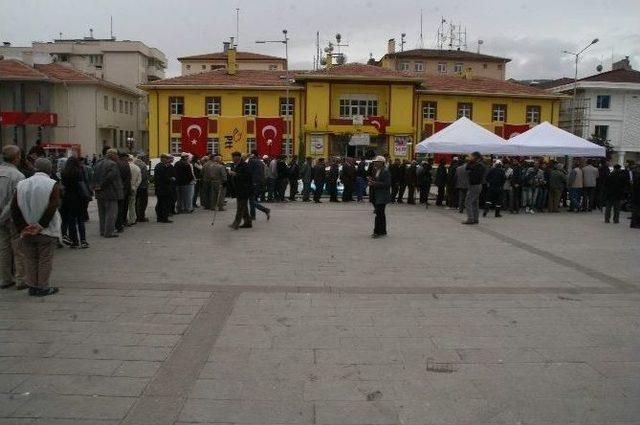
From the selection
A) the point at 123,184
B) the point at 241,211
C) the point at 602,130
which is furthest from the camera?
the point at 602,130

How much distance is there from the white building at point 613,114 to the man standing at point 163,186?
53.1 meters

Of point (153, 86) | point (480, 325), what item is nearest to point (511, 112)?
point (153, 86)

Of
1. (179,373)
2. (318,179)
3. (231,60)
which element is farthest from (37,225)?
(231,60)

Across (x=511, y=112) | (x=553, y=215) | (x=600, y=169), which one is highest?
(x=511, y=112)

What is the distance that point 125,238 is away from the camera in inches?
495

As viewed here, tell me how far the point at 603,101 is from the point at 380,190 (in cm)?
5502

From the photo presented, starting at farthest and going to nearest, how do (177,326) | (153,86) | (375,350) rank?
(153,86)
(177,326)
(375,350)

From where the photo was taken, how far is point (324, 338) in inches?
237

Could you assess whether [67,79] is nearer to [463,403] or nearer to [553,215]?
[553,215]

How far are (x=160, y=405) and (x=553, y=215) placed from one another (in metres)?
16.9

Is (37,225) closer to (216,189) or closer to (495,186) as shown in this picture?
(216,189)

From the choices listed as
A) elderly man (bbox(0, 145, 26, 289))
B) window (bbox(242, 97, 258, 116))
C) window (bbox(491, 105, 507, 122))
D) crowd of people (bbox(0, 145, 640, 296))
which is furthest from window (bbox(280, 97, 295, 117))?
elderly man (bbox(0, 145, 26, 289))

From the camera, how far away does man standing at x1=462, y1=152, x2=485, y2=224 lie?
1545cm

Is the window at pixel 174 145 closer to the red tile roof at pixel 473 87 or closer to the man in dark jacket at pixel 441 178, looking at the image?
the red tile roof at pixel 473 87
